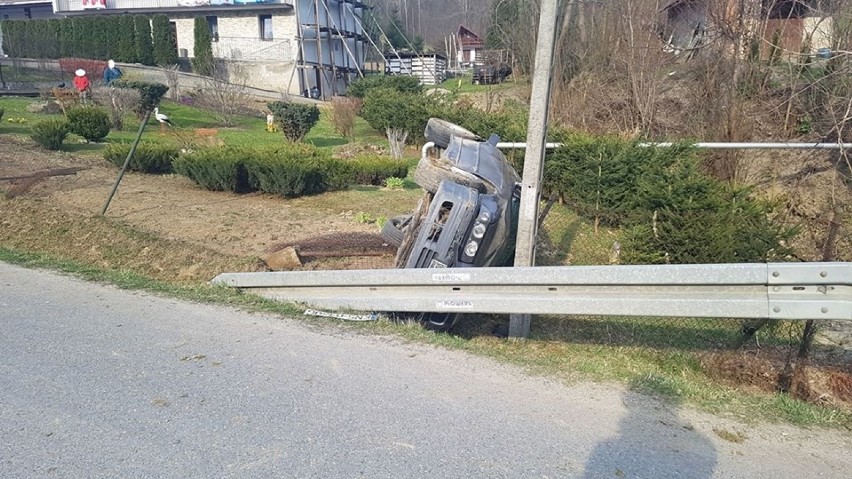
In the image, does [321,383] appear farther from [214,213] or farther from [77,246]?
[214,213]

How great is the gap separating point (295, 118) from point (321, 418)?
15.4m

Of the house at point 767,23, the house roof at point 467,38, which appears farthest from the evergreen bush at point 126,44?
the house at point 767,23

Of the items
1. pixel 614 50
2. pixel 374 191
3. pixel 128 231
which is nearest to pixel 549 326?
pixel 128 231

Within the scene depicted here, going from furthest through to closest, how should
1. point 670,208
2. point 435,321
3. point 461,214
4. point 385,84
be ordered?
point 385,84, point 670,208, point 435,321, point 461,214

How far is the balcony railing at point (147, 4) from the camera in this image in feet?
139

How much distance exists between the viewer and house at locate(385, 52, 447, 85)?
51.0m

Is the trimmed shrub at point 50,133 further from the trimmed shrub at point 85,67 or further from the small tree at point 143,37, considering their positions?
the small tree at point 143,37

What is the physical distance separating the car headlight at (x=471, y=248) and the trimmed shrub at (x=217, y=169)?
632 centimetres

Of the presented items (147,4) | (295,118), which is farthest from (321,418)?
(147,4)

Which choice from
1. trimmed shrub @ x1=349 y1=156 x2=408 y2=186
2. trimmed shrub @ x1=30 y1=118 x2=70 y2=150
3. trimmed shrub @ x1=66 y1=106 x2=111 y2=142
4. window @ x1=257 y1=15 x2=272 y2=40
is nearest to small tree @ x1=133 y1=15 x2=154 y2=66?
window @ x1=257 y1=15 x2=272 y2=40

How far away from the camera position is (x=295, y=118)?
18.0 metres

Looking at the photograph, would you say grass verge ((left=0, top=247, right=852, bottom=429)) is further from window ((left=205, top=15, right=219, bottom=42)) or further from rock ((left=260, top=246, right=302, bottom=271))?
window ((left=205, top=15, right=219, bottom=42))

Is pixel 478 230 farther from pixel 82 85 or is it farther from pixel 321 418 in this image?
pixel 82 85

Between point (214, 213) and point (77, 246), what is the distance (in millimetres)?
2014
